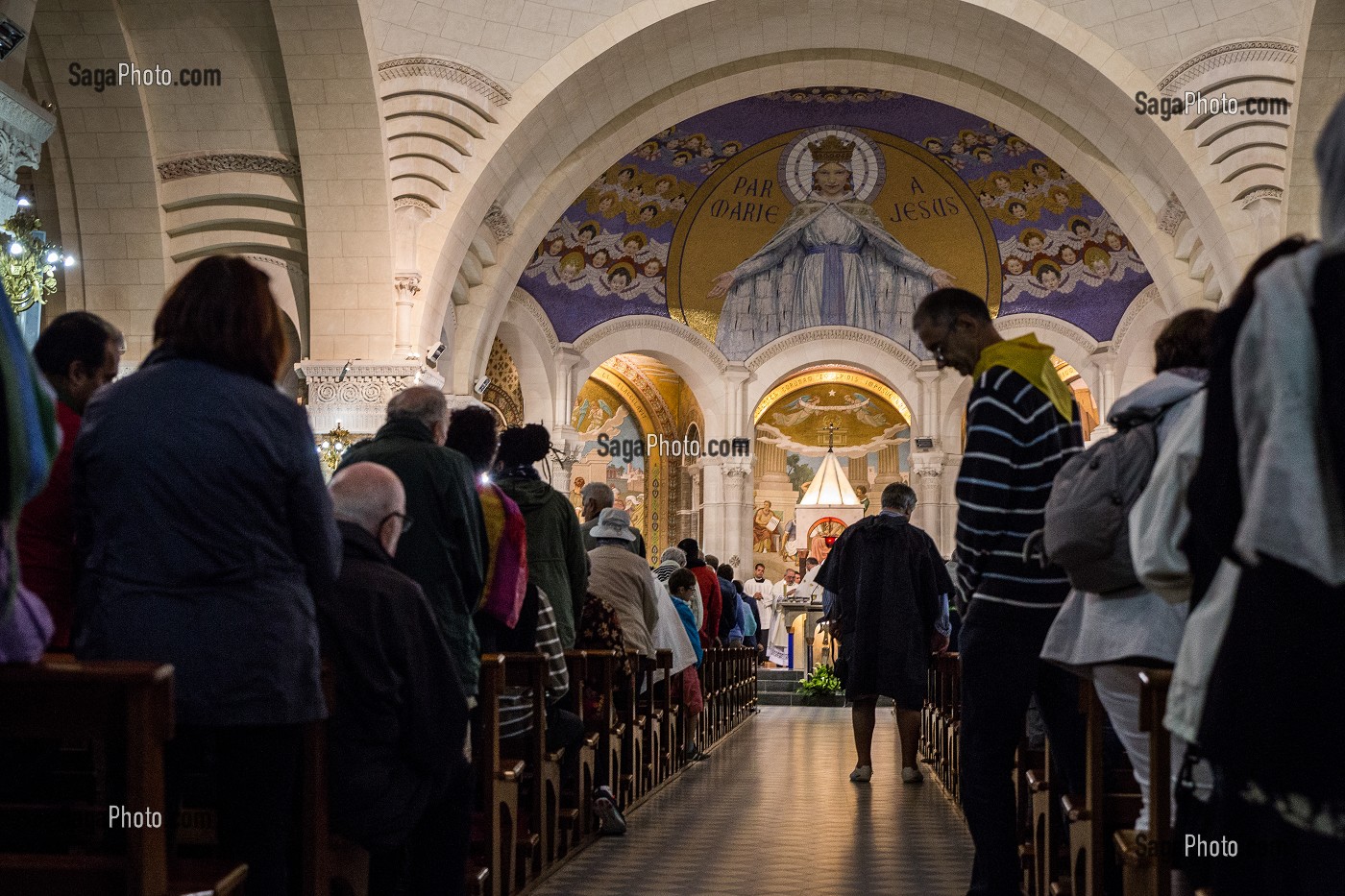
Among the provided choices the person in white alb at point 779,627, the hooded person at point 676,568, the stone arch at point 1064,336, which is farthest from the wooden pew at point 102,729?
the stone arch at point 1064,336

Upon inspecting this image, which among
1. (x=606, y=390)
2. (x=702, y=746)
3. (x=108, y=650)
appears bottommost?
(x=702, y=746)

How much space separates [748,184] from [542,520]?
16588 mm

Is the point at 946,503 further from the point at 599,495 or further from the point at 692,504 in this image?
the point at 599,495

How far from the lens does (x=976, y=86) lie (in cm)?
1405

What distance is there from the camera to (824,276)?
22.0m

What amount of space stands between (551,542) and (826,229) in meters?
17.2

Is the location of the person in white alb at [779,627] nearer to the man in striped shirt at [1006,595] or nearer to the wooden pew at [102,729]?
the man in striped shirt at [1006,595]

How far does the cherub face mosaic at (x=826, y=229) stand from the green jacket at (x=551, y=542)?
14.3 meters

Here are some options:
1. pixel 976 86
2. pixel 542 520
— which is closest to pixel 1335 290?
pixel 542 520

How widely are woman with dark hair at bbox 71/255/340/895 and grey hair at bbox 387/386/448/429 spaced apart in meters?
1.39

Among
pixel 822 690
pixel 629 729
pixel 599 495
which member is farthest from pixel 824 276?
pixel 629 729

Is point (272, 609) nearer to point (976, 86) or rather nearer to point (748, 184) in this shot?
point (976, 86)

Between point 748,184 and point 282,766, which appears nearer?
point 282,766

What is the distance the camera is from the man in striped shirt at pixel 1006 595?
3.58 m
